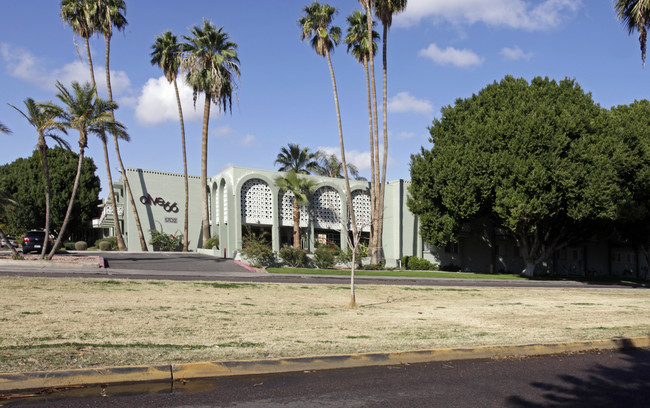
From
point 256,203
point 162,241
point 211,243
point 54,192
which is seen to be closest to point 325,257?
point 256,203

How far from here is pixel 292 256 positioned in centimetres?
3278

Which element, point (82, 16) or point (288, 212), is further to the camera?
point (288, 212)

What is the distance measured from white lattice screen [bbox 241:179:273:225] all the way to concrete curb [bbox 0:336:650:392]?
28.9 metres

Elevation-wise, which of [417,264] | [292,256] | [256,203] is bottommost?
[417,264]

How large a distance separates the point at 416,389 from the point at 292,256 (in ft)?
88.9

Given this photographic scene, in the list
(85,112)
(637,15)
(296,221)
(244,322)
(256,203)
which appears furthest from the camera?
(256,203)

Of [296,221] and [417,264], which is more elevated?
[296,221]

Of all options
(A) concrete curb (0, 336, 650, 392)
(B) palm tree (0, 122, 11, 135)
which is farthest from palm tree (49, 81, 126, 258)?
(A) concrete curb (0, 336, 650, 392)

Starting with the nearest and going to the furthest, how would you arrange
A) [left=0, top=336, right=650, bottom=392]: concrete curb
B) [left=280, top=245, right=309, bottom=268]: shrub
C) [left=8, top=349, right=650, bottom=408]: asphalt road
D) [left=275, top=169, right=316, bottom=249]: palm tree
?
[left=8, top=349, right=650, bottom=408]: asphalt road, [left=0, top=336, right=650, bottom=392]: concrete curb, [left=280, top=245, right=309, bottom=268]: shrub, [left=275, top=169, right=316, bottom=249]: palm tree

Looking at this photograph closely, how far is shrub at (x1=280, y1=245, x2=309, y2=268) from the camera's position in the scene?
32.7 metres

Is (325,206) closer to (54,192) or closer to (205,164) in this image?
(205,164)

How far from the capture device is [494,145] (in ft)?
101

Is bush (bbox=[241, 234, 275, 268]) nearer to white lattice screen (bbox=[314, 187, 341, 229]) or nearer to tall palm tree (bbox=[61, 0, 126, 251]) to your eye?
white lattice screen (bbox=[314, 187, 341, 229])

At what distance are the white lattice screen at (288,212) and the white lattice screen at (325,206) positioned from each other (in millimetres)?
1062
